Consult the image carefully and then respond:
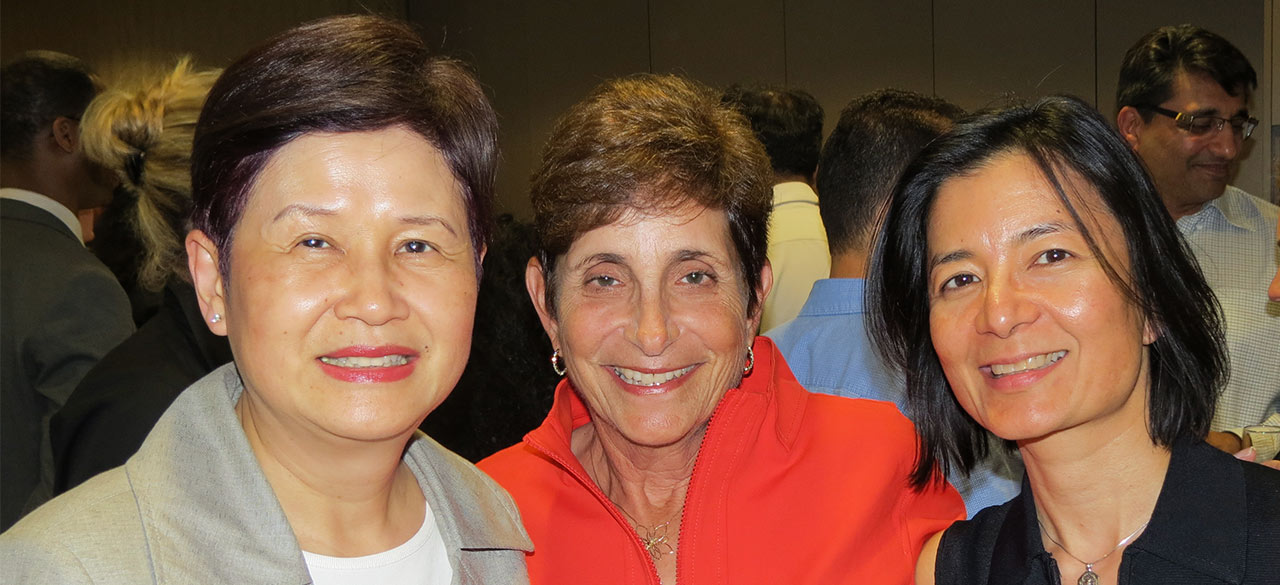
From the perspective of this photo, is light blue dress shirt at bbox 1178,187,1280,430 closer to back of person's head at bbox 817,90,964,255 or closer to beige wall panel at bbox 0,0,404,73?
back of person's head at bbox 817,90,964,255

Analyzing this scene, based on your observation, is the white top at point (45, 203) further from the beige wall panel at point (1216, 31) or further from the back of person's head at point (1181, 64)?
the beige wall panel at point (1216, 31)

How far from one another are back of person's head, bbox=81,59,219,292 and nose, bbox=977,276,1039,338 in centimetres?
144

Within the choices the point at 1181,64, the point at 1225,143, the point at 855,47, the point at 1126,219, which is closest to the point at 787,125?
the point at 1181,64

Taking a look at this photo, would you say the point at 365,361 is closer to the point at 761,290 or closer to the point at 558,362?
the point at 558,362

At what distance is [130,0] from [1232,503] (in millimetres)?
7432

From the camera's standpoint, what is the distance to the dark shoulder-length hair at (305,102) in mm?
1424

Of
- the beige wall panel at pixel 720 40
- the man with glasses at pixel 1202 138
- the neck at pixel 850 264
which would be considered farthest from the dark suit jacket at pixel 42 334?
the beige wall panel at pixel 720 40

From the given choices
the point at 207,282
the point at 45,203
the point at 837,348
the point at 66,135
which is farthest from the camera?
the point at 66,135

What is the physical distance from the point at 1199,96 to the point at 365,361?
10.3ft

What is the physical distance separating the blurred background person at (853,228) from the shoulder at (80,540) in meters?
1.65

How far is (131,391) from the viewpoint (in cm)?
199

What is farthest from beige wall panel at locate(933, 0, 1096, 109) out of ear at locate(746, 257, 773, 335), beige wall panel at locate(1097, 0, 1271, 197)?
ear at locate(746, 257, 773, 335)

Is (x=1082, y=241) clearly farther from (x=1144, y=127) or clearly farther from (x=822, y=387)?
(x=1144, y=127)

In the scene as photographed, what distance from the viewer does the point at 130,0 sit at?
7.24m
